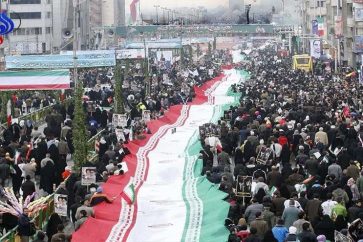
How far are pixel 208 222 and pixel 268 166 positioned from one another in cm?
642

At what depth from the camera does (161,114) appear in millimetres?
43438

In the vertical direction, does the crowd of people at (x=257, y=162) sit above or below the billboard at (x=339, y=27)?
below

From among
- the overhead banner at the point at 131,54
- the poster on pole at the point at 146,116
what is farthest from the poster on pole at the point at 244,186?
the overhead banner at the point at 131,54

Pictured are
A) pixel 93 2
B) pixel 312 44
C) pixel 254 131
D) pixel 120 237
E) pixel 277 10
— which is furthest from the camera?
pixel 93 2

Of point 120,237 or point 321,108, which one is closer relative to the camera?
point 120,237

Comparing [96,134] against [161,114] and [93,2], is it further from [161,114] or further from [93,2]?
[93,2]

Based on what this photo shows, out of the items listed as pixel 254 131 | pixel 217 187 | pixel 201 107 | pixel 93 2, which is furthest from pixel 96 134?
pixel 93 2

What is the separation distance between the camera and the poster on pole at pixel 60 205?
21516mm

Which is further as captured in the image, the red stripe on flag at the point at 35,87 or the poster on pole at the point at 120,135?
the red stripe on flag at the point at 35,87

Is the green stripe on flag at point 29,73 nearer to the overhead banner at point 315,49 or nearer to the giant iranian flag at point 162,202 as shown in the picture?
the giant iranian flag at point 162,202

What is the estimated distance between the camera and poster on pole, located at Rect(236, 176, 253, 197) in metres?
22.8

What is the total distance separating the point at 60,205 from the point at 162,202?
2.32 m

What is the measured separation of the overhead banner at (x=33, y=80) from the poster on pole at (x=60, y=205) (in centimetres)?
2036

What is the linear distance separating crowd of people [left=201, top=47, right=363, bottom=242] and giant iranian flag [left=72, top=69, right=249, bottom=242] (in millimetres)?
336
